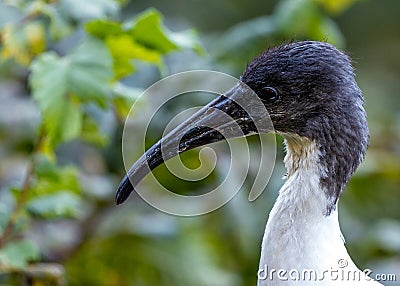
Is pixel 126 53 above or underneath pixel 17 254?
above

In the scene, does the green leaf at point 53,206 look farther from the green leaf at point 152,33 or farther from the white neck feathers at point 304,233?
the white neck feathers at point 304,233

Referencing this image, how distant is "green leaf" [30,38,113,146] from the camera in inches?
96.5

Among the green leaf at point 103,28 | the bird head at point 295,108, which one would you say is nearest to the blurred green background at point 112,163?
the green leaf at point 103,28

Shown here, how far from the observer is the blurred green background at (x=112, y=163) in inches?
99.4

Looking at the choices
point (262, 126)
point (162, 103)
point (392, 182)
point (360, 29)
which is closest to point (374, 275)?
point (392, 182)

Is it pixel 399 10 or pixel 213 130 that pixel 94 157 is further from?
pixel 399 10

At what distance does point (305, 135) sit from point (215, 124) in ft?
0.73

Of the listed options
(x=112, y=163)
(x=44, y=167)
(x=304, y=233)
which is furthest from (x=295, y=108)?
(x=112, y=163)

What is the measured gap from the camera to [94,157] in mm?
3787

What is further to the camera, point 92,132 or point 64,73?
point 92,132

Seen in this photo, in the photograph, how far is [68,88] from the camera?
8.11ft

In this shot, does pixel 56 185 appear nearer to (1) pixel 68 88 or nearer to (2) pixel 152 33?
(1) pixel 68 88

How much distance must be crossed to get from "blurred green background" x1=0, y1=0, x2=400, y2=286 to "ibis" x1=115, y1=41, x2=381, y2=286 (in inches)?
14.1

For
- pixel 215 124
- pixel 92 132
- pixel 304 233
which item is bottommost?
pixel 304 233
